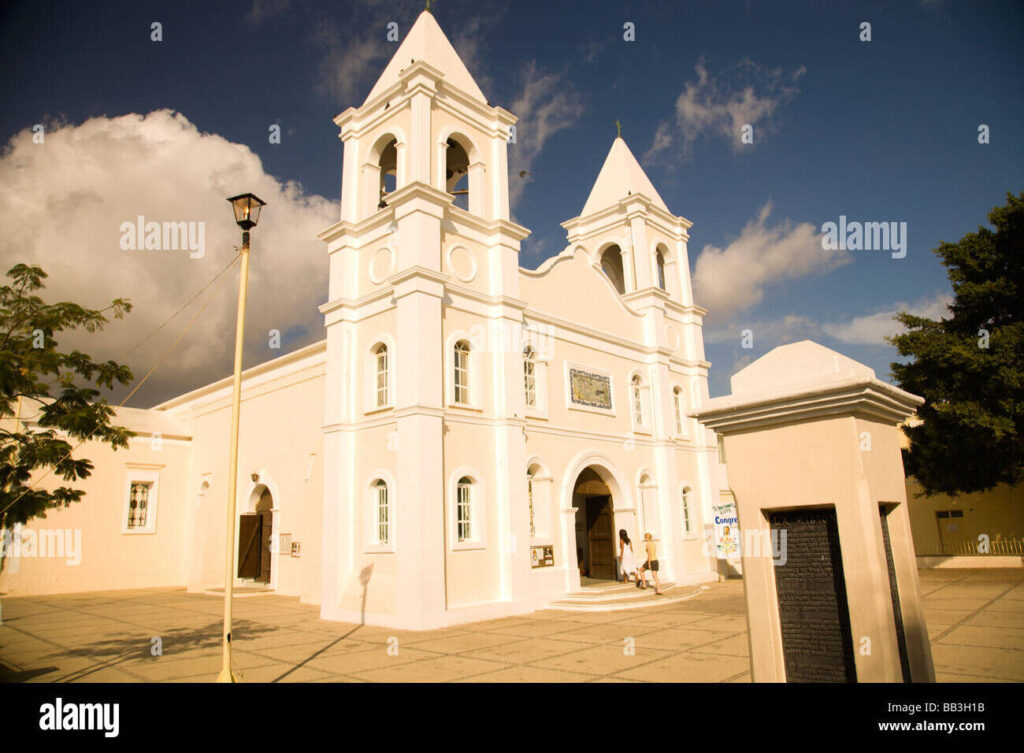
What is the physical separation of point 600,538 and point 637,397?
457 cm

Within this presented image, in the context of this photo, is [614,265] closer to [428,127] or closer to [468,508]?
[428,127]

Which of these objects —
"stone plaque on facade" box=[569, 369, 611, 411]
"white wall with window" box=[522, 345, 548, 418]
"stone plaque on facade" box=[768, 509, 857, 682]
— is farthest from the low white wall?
"stone plaque on facade" box=[768, 509, 857, 682]

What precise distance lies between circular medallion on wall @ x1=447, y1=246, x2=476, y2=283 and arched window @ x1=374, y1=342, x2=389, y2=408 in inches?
95.8

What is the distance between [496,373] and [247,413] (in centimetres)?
1044

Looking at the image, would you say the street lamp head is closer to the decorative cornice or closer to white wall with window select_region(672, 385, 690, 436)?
the decorative cornice

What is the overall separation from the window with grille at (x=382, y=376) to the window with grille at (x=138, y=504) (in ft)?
43.4

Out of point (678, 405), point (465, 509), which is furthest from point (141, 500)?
point (678, 405)

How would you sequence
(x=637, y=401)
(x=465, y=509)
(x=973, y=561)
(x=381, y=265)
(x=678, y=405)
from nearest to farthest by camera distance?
(x=465, y=509) → (x=381, y=265) → (x=973, y=561) → (x=637, y=401) → (x=678, y=405)

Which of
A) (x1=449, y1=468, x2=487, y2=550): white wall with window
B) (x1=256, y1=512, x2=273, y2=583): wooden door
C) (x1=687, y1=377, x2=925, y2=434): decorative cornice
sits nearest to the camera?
(x1=687, y1=377, x2=925, y2=434): decorative cornice

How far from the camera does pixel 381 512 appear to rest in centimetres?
1361

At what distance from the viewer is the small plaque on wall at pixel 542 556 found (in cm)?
1439

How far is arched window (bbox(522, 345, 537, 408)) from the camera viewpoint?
15766mm
